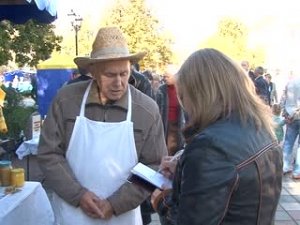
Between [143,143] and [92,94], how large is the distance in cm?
38

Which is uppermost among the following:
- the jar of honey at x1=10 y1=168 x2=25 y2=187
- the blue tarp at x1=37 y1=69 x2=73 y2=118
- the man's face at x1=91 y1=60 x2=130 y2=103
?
the man's face at x1=91 y1=60 x2=130 y2=103

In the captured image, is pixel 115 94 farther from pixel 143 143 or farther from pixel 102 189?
pixel 102 189

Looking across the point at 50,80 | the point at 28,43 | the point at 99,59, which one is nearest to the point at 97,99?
the point at 99,59

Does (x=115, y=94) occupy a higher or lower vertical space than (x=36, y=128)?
higher

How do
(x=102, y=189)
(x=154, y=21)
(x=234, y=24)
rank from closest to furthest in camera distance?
(x=102, y=189), (x=154, y=21), (x=234, y=24)

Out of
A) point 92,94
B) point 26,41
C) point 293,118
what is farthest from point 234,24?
point 92,94

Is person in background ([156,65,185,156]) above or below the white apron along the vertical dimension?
below

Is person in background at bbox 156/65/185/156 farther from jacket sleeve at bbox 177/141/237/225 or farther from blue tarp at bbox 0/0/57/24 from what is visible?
jacket sleeve at bbox 177/141/237/225

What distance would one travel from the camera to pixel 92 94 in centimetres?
266

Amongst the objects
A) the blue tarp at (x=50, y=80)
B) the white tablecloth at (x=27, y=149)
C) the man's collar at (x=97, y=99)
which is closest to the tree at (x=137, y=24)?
the blue tarp at (x=50, y=80)

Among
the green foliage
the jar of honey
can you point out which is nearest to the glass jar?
the jar of honey

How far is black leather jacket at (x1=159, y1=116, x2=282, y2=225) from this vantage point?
164 cm

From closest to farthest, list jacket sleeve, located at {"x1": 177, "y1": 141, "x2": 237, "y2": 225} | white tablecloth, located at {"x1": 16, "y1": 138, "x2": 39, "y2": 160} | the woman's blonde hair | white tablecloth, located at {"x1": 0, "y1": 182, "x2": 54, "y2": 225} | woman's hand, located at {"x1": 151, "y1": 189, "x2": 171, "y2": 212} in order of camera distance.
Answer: jacket sleeve, located at {"x1": 177, "y1": 141, "x2": 237, "y2": 225}, the woman's blonde hair, woman's hand, located at {"x1": 151, "y1": 189, "x2": 171, "y2": 212}, white tablecloth, located at {"x1": 0, "y1": 182, "x2": 54, "y2": 225}, white tablecloth, located at {"x1": 16, "y1": 138, "x2": 39, "y2": 160}

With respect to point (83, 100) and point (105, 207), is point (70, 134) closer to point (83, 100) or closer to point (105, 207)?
point (83, 100)
